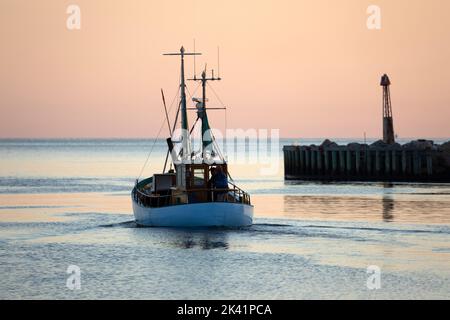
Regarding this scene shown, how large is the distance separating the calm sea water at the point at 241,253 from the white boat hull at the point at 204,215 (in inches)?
17.4

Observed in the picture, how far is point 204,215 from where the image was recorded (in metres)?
48.4

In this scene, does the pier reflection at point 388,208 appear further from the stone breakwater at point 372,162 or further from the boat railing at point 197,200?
the stone breakwater at point 372,162

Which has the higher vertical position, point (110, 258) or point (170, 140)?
point (170, 140)

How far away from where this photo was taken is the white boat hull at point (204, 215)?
48.4m

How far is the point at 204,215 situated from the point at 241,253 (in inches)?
227

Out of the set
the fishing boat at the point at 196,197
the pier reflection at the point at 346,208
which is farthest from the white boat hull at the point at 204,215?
→ the pier reflection at the point at 346,208

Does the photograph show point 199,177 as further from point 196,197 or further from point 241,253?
point 241,253

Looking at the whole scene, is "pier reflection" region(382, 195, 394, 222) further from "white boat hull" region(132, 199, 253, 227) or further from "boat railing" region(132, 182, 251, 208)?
"white boat hull" region(132, 199, 253, 227)

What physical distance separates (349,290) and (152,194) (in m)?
20.5
